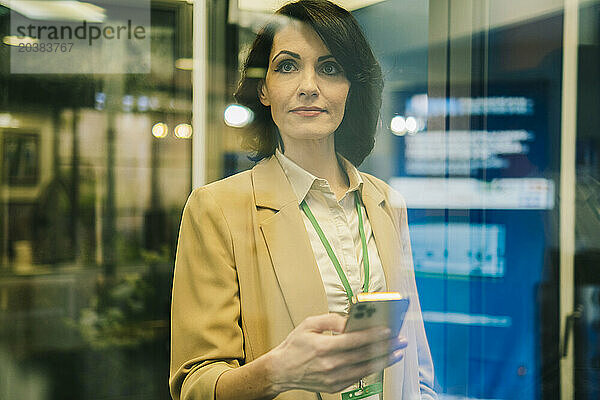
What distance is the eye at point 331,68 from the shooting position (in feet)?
4.95

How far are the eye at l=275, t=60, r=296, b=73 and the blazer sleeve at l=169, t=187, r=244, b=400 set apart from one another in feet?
1.19

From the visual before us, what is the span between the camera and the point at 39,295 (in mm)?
1553

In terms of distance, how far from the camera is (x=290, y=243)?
→ 1507 millimetres

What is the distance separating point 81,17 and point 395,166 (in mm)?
917

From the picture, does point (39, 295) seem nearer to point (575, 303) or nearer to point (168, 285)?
point (168, 285)

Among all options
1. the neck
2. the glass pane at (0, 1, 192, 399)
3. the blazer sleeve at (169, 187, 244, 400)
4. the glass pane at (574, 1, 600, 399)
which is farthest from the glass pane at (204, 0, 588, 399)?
the glass pane at (0, 1, 192, 399)

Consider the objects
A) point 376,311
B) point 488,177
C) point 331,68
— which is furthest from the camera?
point 488,177

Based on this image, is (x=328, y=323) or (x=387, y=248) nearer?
(x=328, y=323)

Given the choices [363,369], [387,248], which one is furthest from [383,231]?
[363,369]

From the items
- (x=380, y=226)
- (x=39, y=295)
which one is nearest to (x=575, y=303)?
(x=380, y=226)

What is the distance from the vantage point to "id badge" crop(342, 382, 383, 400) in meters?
1.53

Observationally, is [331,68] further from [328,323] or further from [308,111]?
[328,323]

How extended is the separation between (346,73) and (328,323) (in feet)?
2.06

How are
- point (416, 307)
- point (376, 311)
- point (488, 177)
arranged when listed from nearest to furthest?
point (376, 311)
point (416, 307)
point (488, 177)
